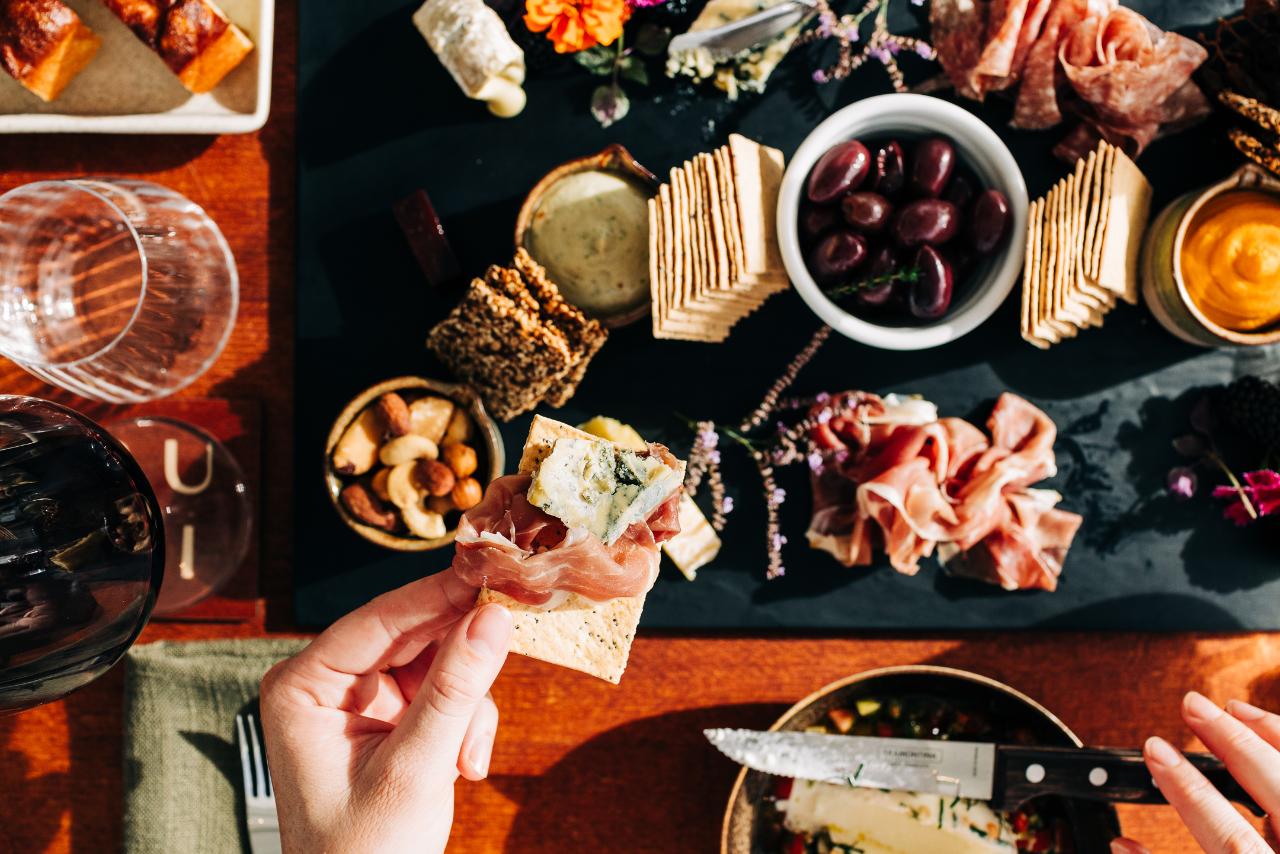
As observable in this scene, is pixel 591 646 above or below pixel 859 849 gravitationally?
above

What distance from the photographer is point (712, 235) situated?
1.31m

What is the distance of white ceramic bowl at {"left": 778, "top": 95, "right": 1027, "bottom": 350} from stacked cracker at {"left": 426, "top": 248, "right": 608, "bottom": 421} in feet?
0.98

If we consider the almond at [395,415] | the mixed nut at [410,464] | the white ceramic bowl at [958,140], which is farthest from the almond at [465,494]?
the white ceramic bowl at [958,140]

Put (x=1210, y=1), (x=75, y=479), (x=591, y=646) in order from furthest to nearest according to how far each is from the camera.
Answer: (x=1210, y=1) < (x=591, y=646) < (x=75, y=479)

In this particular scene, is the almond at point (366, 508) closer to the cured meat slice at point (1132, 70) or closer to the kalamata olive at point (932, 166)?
the kalamata olive at point (932, 166)

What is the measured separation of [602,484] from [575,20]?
696mm

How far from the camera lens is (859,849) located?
4.85ft

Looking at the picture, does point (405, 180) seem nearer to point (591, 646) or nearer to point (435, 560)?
point (435, 560)

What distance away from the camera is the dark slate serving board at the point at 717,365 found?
149 cm

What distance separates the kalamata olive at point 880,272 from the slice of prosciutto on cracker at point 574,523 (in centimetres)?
40


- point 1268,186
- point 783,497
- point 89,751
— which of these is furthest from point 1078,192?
point 89,751

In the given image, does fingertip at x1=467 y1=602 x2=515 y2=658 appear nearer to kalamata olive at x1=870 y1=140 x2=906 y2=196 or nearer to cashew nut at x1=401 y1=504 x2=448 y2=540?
cashew nut at x1=401 y1=504 x2=448 y2=540

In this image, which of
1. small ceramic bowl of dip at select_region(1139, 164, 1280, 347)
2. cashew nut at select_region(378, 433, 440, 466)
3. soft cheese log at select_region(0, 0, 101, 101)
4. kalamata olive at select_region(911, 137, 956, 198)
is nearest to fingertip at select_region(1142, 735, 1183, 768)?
small ceramic bowl of dip at select_region(1139, 164, 1280, 347)

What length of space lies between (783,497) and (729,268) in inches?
15.4
